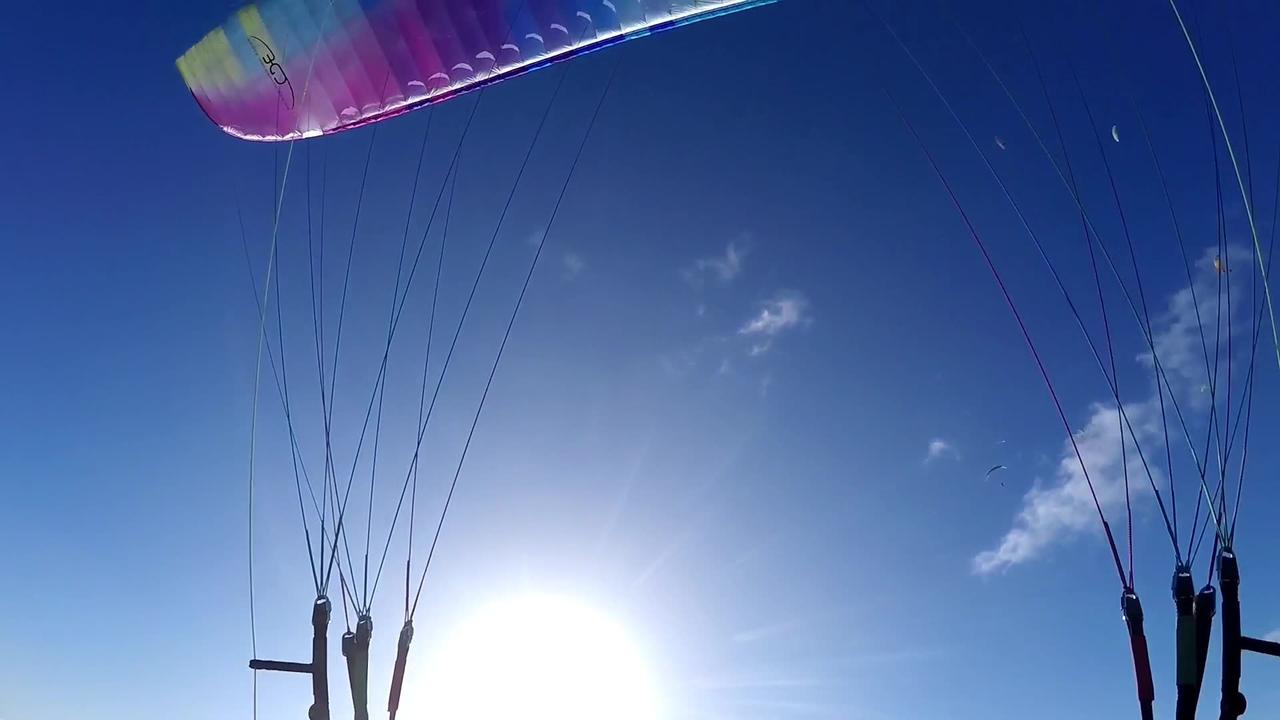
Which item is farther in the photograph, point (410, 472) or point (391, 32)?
point (391, 32)

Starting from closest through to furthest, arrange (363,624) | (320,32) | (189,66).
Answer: (363,624) < (320,32) < (189,66)

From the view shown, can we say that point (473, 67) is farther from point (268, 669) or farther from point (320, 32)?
point (268, 669)

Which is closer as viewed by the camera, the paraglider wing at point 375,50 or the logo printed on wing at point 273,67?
the paraglider wing at point 375,50

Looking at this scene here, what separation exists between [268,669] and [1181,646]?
7.33 meters

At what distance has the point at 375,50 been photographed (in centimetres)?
950

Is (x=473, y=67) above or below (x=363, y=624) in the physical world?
above

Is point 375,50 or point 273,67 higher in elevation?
point 273,67

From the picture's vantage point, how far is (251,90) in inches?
398

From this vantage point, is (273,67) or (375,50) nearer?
(375,50)

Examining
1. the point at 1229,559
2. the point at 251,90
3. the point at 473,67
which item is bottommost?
the point at 1229,559

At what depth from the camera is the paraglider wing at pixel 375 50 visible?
8812 millimetres

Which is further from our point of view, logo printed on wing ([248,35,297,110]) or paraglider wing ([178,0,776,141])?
logo printed on wing ([248,35,297,110])

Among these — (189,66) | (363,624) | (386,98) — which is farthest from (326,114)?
(363,624)

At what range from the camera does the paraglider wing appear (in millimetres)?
8812
